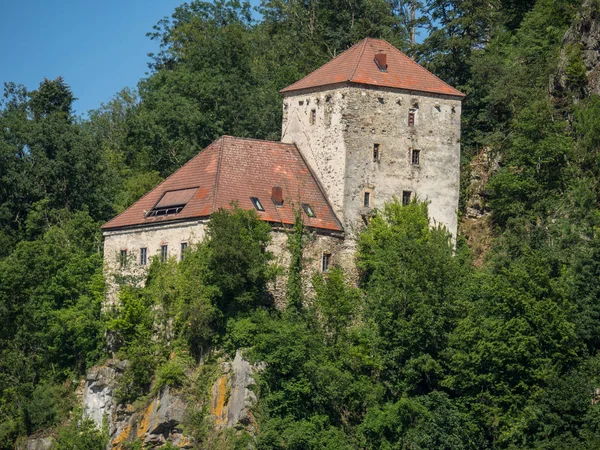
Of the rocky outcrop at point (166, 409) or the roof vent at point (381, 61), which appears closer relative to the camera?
the rocky outcrop at point (166, 409)

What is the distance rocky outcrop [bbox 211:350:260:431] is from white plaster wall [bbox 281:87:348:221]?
9.12 m

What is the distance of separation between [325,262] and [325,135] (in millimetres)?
5957

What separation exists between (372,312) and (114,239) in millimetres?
12033

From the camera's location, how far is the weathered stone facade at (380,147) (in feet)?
226

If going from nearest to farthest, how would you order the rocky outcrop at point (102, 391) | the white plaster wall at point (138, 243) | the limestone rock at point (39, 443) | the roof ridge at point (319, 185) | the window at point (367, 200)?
the rocky outcrop at point (102, 391) < the white plaster wall at point (138, 243) < the limestone rock at point (39, 443) < the roof ridge at point (319, 185) < the window at point (367, 200)

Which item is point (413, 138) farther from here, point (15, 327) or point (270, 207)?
point (15, 327)

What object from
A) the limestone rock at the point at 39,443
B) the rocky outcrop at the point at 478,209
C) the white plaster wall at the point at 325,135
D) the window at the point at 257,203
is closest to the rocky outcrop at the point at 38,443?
the limestone rock at the point at 39,443

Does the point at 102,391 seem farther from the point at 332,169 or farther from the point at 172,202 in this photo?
the point at 332,169

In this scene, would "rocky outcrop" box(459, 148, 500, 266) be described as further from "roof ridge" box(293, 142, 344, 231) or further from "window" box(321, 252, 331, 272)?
"window" box(321, 252, 331, 272)

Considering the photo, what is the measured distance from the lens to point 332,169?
6938cm

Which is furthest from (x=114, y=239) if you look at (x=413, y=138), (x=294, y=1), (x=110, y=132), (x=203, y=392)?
(x=110, y=132)

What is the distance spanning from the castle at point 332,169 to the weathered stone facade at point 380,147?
43 mm

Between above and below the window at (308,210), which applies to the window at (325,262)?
below

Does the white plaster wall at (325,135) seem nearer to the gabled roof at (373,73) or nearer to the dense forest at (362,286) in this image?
the gabled roof at (373,73)
